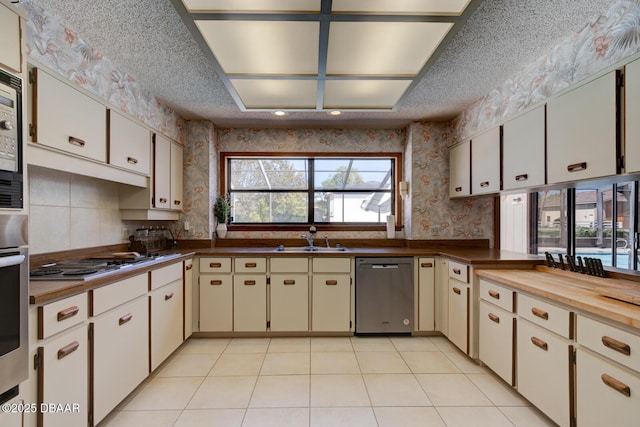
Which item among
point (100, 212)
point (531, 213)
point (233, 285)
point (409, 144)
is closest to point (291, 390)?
point (233, 285)

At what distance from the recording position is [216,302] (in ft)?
10.3

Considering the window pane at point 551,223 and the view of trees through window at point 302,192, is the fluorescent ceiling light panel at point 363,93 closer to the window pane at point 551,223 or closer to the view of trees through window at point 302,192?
the view of trees through window at point 302,192

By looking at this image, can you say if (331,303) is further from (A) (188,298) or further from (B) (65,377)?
(B) (65,377)

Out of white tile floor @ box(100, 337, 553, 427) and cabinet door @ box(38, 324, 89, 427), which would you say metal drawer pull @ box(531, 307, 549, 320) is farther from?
cabinet door @ box(38, 324, 89, 427)

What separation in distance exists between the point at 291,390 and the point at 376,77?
2.38 meters

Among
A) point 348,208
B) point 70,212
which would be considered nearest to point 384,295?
point 348,208

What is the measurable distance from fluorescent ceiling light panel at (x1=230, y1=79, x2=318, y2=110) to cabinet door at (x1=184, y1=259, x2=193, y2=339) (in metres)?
1.70

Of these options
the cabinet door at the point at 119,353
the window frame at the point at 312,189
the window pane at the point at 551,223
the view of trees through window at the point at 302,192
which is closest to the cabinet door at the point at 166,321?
the cabinet door at the point at 119,353

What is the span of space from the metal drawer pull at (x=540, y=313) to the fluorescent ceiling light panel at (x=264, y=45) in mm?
2118

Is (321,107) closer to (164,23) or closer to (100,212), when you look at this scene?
(164,23)

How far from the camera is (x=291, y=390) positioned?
2195 mm

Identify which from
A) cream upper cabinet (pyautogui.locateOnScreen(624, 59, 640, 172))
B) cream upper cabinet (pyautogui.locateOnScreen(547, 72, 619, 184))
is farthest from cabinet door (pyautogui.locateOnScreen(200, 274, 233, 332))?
cream upper cabinet (pyautogui.locateOnScreen(624, 59, 640, 172))

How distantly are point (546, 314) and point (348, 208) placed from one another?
2469 millimetres

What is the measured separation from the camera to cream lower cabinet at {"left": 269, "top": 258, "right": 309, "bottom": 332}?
3154 millimetres
